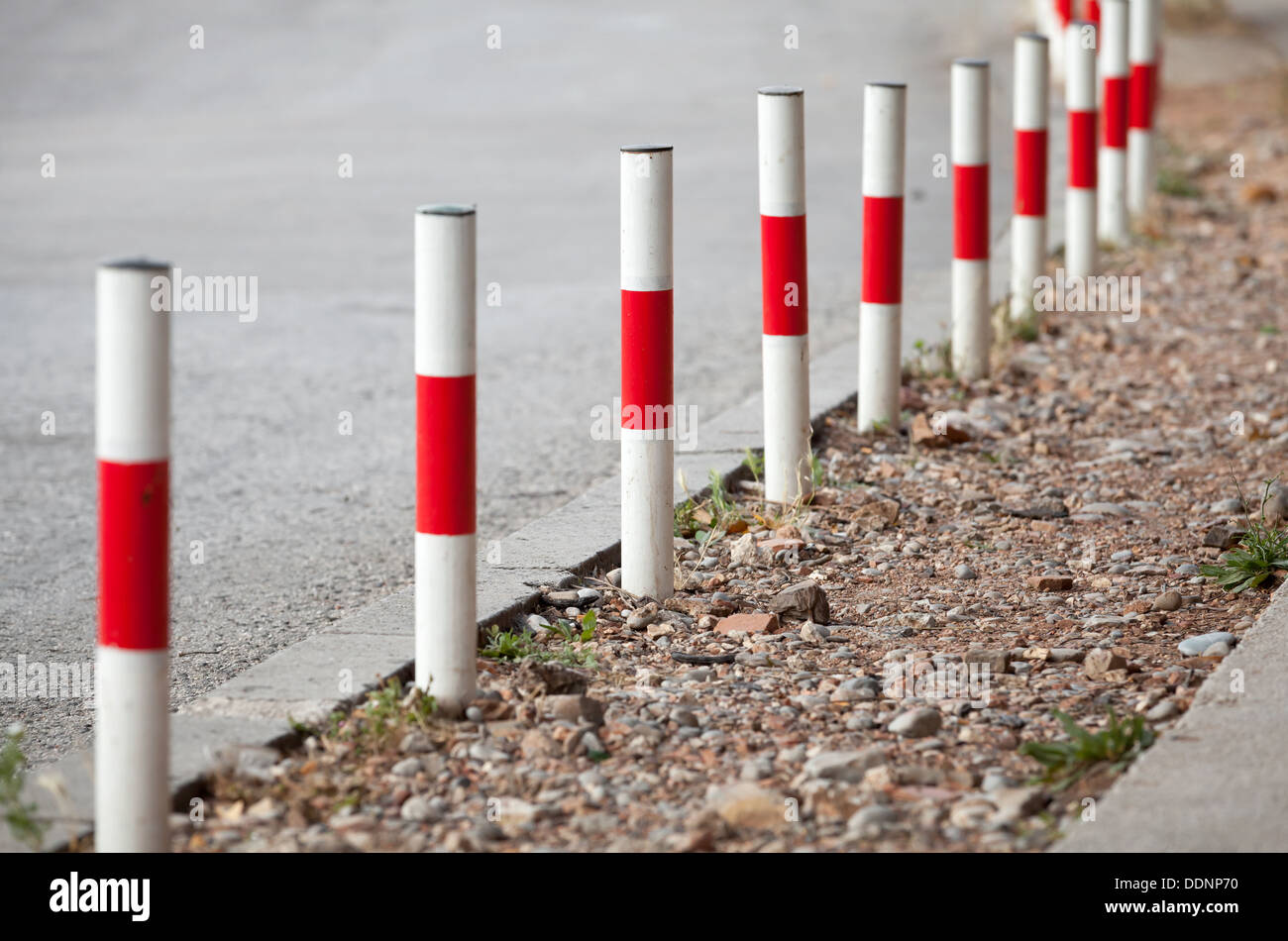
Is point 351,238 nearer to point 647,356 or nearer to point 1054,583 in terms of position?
point 647,356

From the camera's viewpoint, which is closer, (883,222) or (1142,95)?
(883,222)

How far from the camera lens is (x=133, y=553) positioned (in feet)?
9.33

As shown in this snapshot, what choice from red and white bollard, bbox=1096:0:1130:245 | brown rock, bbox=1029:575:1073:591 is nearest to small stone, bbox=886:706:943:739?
brown rock, bbox=1029:575:1073:591

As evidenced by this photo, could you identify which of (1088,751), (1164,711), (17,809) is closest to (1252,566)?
(1164,711)

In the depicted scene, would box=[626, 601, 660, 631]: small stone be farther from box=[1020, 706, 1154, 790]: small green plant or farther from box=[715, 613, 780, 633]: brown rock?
box=[1020, 706, 1154, 790]: small green plant

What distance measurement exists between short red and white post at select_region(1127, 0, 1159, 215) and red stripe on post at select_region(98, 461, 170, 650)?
26.2ft

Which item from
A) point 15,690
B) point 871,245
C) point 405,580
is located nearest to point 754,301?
point 871,245

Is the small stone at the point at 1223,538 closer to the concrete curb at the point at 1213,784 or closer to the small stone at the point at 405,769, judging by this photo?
the concrete curb at the point at 1213,784

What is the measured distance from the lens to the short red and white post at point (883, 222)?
18.8 ft

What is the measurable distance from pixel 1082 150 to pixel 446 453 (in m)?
5.51

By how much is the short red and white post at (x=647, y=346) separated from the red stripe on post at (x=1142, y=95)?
253 inches
